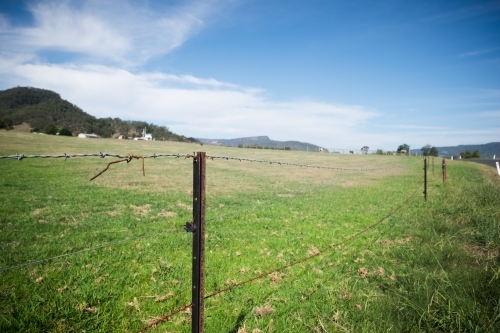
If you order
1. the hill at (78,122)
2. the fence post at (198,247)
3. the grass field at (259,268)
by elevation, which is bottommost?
the grass field at (259,268)

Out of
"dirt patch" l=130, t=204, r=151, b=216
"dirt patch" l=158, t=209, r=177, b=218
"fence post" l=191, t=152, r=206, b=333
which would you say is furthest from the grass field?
"fence post" l=191, t=152, r=206, b=333

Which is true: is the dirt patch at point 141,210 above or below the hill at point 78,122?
below

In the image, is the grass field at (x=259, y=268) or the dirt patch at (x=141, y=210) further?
the dirt patch at (x=141, y=210)

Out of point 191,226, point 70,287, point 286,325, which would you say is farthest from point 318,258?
point 70,287

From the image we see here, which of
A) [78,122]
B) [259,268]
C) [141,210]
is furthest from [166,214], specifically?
[78,122]

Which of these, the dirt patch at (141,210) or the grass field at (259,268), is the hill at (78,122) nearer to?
the dirt patch at (141,210)

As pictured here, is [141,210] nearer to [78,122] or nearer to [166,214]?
[166,214]

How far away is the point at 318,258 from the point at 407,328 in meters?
2.71

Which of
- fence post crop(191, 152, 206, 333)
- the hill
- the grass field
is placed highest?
the hill

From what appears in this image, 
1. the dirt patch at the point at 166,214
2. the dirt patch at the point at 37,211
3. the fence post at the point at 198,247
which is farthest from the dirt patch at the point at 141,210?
the fence post at the point at 198,247

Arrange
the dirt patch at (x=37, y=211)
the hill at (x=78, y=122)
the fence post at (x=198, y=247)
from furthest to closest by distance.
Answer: the hill at (x=78, y=122)
the dirt patch at (x=37, y=211)
the fence post at (x=198, y=247)

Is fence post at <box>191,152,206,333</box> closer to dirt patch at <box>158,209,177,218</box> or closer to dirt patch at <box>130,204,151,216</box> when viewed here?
dirt patch at <box>158,209,177,218</box>

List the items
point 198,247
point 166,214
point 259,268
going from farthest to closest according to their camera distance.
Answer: point 166,214
point 259,268
point 198,247

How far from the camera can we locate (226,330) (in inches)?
144
